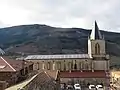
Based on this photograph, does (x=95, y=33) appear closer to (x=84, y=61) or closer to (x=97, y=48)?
(x=97, y=48)

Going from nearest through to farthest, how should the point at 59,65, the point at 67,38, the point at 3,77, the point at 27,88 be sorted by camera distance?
the point at 27,88 → the point at 3,77 → the point at 59,65 → the point at 67,38

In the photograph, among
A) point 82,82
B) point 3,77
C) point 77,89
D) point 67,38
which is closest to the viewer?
point 3,77

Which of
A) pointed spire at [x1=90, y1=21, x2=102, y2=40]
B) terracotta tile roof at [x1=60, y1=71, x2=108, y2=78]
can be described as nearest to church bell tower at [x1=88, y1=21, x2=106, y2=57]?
pointed spire at [x1=90, y1=21, x2=102, y2=40]

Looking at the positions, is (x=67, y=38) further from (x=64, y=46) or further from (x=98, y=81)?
(x=98, y=81)

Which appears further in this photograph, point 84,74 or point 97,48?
point 97,48

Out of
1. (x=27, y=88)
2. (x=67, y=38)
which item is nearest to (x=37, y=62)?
(x=27, y=88)

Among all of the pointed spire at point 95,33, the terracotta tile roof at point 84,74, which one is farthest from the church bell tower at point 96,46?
the terracotta tile roof at point 84,74

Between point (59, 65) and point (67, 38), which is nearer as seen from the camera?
point (59, 65)

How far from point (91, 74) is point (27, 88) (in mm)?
46046

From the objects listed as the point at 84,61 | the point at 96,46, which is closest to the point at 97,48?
the point at 96,46

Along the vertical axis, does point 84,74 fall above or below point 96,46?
below

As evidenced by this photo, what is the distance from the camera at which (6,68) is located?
28.8 meters

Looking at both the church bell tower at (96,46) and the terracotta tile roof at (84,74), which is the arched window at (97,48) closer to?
the church bell tower at (96,46)

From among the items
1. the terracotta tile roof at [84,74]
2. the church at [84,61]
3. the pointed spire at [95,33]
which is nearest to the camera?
the terracotta tile roof at [84,74]
